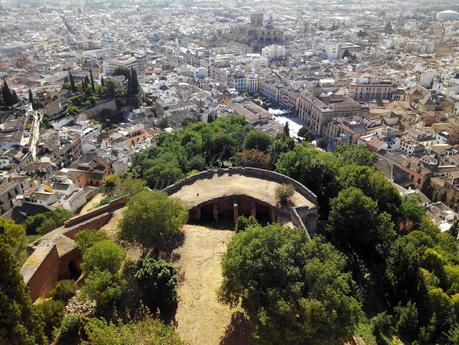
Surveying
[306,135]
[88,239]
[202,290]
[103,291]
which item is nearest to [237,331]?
[202,290]

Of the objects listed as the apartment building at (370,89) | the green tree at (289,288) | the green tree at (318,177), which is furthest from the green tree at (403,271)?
the apartment building at (370,89)

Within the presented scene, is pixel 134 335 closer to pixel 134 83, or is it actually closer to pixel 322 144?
pixel 322 144

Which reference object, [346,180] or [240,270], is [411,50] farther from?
[240,270]

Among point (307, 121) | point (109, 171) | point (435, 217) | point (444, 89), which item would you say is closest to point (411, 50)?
point (444, 89)

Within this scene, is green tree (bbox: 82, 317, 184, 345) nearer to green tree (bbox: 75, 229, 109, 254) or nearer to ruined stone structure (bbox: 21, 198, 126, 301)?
ruined stone structure (bbox: 21, 198, 126, 301)

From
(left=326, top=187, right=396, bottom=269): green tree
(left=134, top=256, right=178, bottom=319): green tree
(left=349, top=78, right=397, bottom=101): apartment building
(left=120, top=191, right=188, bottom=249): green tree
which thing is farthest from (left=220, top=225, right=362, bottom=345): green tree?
(left=349, top=78, right=397, bottom=101): apartment building

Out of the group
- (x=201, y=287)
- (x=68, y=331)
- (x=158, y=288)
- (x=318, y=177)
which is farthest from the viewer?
(x=318, y=177)

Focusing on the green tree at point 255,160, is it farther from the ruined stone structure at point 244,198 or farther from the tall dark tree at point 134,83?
the tall dark tree at point 134,83
